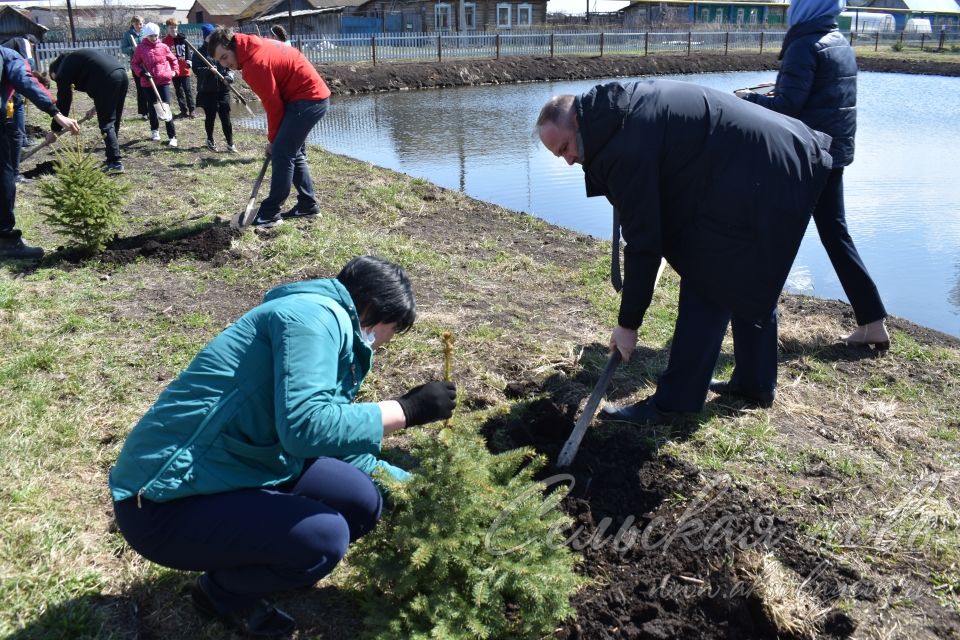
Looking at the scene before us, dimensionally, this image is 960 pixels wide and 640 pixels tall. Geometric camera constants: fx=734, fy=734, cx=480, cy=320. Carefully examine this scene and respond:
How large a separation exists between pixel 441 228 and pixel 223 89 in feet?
16.8

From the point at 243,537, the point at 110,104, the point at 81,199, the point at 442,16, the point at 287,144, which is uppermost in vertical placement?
the point at 442,16

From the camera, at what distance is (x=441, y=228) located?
24.1 feet

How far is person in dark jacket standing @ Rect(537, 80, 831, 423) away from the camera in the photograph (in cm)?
299

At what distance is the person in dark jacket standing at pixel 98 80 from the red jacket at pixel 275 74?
10.4 ft

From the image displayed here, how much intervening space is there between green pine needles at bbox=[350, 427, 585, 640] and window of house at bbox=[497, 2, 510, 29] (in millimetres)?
51826

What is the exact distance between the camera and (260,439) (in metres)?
2.33

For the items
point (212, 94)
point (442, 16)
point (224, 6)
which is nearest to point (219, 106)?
point (212, 94)

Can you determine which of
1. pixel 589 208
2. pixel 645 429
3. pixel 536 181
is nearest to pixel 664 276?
pixel 645 429

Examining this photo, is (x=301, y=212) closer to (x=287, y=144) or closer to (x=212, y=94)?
(x=287, y=144)

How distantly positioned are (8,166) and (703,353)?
587cm

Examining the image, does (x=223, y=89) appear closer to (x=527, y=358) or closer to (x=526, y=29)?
(x=527, y=358)

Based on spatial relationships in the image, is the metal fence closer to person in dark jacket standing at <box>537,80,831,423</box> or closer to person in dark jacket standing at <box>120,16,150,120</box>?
person in dark jacket standing at <box>120,16,150,120</box>

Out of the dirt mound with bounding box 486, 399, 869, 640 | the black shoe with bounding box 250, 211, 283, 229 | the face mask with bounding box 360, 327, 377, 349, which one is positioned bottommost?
the dirt mound with bounding box 486, 399, 869, 640

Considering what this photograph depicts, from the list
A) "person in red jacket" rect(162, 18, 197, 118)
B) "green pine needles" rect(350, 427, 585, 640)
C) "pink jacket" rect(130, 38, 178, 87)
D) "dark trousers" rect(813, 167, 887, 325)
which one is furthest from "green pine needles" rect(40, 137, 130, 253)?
"person in red jacket" rect(162, 18, 197, 118)
